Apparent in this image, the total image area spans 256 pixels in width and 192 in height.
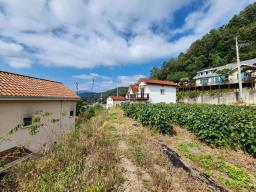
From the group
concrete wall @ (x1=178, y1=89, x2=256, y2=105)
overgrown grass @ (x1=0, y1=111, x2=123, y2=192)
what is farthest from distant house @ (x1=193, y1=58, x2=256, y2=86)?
overgrown grass @ (x1=0, y1=111, x2=123, y2=192)

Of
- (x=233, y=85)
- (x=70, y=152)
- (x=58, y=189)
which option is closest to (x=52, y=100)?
(x=70, y=152)

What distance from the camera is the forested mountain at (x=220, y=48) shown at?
46.1 m

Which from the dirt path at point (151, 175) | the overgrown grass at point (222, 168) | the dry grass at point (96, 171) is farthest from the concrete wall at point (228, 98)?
the dirt path at point (151, 175)

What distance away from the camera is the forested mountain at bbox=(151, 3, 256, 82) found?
151 ft

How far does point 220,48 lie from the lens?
51906 millimetres

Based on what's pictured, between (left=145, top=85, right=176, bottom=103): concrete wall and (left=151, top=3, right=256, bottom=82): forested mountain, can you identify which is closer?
(left=145, top=85, right=176, bottom=103): concrete wall

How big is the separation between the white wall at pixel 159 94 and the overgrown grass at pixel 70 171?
28417 millimetres

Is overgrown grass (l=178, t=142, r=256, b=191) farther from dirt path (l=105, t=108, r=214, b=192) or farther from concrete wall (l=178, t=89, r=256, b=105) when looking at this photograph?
concrete wall (l=178, t=89, r=256, b=105)

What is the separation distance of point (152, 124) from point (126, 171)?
19.5 feet

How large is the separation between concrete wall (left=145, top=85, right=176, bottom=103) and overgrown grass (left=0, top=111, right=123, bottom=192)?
28.4 m

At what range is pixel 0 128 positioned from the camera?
706cm

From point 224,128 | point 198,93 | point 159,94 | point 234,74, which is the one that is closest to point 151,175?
point 224,128

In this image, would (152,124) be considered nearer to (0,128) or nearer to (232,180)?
(232,180)

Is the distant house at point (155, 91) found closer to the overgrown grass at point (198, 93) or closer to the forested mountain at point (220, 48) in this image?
the overgrown grass at point (198, 93)
